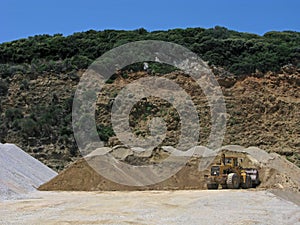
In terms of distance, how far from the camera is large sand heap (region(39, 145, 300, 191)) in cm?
1975

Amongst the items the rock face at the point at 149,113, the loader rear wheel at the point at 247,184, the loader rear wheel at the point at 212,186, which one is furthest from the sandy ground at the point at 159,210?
the rock face at the point at 149,113

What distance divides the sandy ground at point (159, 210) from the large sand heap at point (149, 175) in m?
3.56

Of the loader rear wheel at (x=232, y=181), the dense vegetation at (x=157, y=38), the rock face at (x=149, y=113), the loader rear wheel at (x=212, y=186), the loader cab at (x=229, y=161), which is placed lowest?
the loader rear wheel at (x=212, y=186)

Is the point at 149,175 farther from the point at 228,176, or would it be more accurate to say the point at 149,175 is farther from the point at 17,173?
the point at 17,173

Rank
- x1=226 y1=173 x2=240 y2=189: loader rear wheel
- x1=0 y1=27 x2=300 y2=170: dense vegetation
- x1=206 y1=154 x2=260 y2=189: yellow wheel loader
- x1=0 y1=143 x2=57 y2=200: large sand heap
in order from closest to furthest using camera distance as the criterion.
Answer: x1=0 y1=143 x2=57 y2=200: large sand heap → x1=226 y1=173 x2=240 y2=189: loader rear wheel → x1=206 y1=154 x2=260 y2=189: yellow wheel loader → x1=0 y1=27 x2=300 y2=170: dense vegetation

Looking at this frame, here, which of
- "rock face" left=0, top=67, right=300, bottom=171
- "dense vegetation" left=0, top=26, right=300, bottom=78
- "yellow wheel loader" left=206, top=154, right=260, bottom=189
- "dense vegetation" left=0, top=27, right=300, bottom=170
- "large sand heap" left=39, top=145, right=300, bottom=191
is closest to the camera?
"yellow wheel loader" left=206, top=154, right=260, bottom=189

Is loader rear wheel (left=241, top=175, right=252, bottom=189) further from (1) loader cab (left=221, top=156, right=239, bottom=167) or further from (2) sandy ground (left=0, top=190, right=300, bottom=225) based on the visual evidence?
(2) sandy ground (left=0, top=190, right=300, bottom=225)

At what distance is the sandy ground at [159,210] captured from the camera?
11.1 metres

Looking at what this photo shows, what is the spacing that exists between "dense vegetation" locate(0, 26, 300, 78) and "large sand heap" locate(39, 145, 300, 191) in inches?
603

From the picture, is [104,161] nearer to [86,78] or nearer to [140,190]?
[140,190]

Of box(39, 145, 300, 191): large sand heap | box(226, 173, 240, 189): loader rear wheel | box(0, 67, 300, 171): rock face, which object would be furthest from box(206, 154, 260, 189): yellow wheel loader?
box(0, 67, 300, 171): rock face

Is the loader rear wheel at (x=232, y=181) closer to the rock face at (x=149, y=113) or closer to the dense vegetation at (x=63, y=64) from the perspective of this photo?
the rock face at (x=149, y=113)

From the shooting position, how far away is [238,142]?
3125 cm

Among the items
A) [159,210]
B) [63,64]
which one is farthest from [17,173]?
[63,64]
